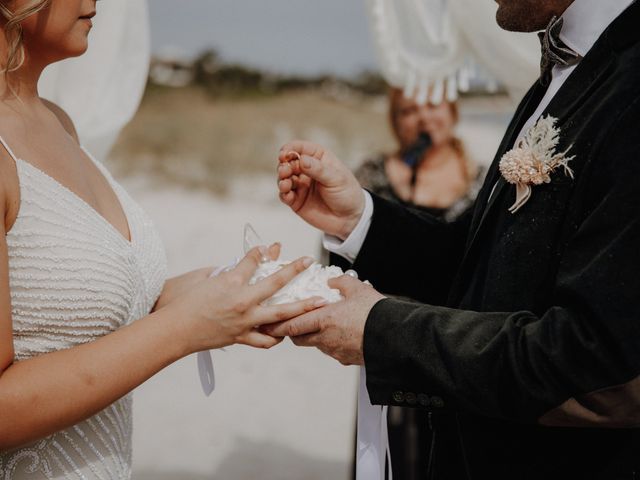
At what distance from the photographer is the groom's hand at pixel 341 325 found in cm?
187

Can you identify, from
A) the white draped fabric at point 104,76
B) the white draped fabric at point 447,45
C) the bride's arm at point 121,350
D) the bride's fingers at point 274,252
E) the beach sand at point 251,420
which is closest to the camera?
the bride's arm at point 121,350

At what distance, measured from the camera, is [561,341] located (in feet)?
5.27

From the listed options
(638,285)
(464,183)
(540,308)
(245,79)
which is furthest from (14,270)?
(245,79)

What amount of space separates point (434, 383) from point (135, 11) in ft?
7.18

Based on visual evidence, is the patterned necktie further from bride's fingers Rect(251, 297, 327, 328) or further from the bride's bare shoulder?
the bride's bare shoulder

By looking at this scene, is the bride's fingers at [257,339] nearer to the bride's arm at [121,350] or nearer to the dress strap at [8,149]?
the bride's arm at [121,350]

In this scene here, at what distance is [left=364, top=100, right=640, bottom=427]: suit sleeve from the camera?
5.09 feet

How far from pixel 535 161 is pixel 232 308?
0.78 meters

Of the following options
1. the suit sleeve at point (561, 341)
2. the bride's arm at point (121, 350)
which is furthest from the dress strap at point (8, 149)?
the suit sleeve at point (561, 341)

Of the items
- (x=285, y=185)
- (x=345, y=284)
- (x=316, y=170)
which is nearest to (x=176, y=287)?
(x=285, y=185)

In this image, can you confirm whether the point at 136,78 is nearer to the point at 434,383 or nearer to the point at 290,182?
the point at 290,182

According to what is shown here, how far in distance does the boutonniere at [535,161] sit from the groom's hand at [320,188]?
0.64 m

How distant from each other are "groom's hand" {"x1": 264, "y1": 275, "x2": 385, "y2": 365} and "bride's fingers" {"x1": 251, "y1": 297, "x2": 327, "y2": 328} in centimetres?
1

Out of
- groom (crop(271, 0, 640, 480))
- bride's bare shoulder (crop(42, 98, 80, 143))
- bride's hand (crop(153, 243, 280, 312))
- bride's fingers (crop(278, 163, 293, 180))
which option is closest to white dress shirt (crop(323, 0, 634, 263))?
groom (crop(271, 0, 640, 480))
